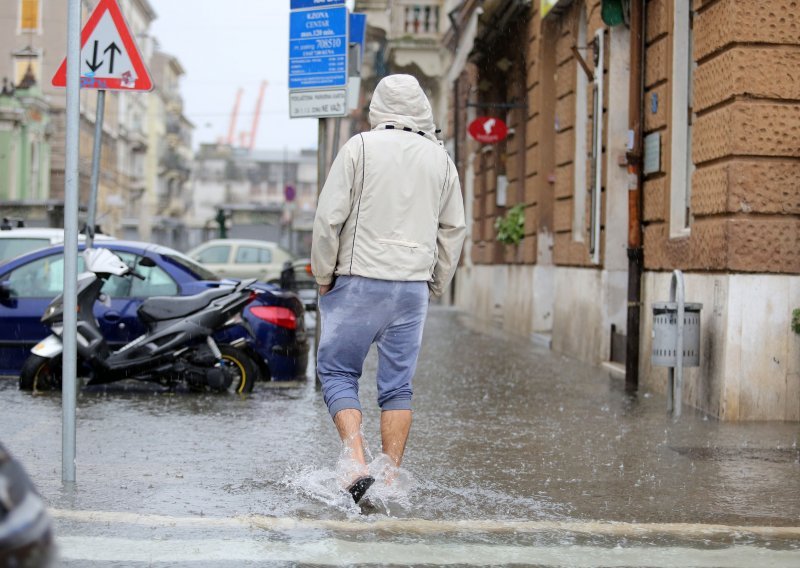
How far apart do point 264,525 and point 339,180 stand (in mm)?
1579

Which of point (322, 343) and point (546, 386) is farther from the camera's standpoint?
point (546, 386)

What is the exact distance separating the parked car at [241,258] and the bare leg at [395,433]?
20.9 m

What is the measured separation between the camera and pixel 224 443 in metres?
7.90

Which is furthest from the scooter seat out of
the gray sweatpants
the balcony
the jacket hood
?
the balcony

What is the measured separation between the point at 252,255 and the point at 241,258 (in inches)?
9.8

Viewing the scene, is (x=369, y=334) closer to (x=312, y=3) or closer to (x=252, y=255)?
(x=312, y=3)

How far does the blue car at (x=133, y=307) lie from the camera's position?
36.8 ft

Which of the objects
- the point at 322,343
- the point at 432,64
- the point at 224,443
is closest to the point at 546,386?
the point at 224,443

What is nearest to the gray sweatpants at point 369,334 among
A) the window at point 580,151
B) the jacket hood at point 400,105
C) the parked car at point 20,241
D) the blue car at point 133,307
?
the jacket hood at point 400,105

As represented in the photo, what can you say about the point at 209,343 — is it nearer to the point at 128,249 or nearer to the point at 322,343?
the point at 128,249

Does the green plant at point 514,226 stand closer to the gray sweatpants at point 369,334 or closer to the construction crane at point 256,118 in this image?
the gray sweatpants at point 369,334

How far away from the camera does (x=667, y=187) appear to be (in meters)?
11.5

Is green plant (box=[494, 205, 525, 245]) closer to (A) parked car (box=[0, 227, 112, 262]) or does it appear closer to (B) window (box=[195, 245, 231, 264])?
(B) window (box=[195, 245, 231, 264])

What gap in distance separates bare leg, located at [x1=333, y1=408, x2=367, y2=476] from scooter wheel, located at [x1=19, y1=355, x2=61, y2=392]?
202 inches
